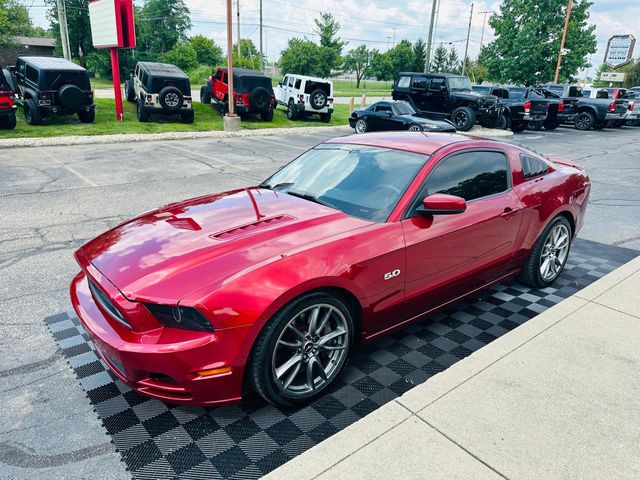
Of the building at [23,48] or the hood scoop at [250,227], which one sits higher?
the building at [23,48]

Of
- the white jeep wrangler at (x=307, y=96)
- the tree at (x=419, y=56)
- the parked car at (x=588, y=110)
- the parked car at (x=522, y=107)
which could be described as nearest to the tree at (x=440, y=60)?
the tree at (x=419, y=56)

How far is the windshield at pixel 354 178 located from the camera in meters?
3.39

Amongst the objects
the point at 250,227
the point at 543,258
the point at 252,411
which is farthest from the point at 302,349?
the point at 543,258

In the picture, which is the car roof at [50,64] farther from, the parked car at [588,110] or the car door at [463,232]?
the parked car at [588,110]

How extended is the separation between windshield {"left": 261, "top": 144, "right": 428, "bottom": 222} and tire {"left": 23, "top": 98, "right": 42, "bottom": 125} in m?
14.5

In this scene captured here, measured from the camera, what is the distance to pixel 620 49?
5416 centimetres

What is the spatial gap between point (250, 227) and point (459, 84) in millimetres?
18754

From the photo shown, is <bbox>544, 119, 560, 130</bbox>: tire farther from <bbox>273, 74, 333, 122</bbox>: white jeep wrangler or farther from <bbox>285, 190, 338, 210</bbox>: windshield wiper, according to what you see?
<bbox>285, 190, 338, 210</bbox>: windshield wiper

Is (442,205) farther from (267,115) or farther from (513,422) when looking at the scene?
(267,115)

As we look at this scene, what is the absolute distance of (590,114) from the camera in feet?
76.1

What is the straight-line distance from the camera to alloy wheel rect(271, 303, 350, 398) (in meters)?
2.74

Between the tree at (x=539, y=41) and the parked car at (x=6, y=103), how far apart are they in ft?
110

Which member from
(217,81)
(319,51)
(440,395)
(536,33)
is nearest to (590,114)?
(536,33)

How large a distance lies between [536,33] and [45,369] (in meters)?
39.6
